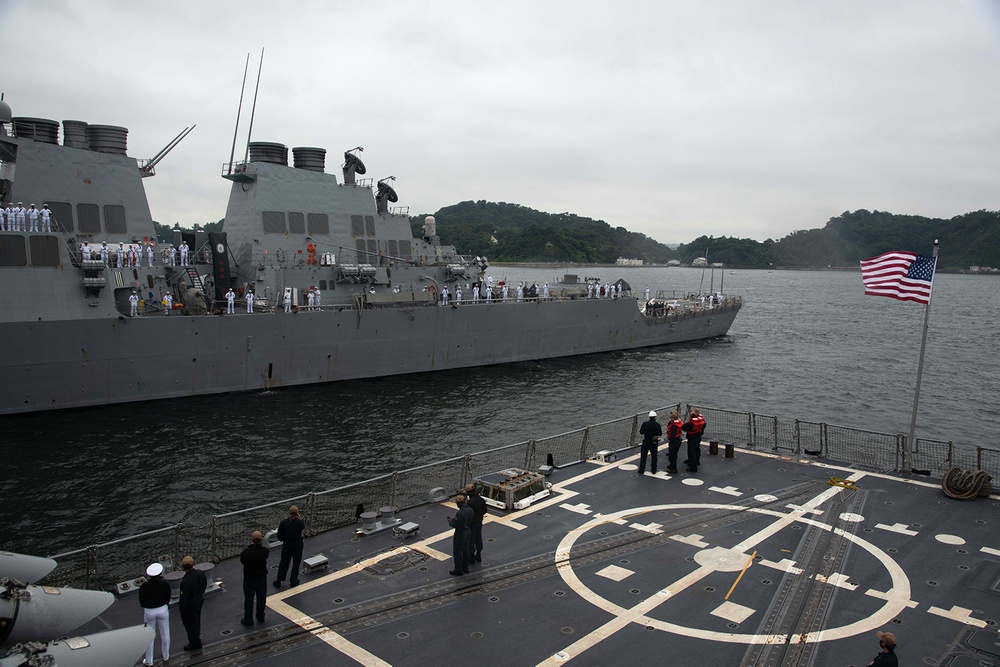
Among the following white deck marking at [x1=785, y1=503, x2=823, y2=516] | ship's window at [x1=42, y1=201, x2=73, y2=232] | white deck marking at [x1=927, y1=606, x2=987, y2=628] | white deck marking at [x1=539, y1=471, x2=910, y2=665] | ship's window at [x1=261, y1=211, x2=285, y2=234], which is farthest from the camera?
ship's window at [x1=261, y1=211, x2=285, y2=234]

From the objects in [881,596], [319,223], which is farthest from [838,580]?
[319,223]

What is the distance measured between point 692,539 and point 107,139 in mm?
27743

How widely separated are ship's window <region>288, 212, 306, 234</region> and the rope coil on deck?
2769 cm

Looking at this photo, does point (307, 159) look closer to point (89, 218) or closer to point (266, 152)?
point (266, 152)

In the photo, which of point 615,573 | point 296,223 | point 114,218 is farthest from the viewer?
point 296,223

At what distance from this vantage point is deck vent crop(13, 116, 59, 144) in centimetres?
2602

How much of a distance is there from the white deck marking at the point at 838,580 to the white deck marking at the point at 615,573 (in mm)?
2714

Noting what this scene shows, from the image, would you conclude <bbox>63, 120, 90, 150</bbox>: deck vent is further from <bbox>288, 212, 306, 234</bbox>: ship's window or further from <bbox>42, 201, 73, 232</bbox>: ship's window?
<bbox>288, 212, 306, 234</bbox>: ship's window

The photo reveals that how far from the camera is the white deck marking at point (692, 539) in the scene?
11.2 metres

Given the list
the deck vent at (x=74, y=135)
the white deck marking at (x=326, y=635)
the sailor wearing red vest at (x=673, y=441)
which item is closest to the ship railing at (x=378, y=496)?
the sailor wearing red vest at (x=673, y=441)

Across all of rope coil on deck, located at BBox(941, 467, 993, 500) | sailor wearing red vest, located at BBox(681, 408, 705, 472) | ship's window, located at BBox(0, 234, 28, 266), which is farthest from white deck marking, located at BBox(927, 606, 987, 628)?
ship's window, located at BBox(0, 234, 28, 266)

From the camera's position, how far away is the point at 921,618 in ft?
28.7

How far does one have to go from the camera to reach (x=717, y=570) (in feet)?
33.5

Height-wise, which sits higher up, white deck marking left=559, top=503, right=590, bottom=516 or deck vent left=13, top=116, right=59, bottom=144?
deck vent left=13, top=116, right=59, bottom=144
